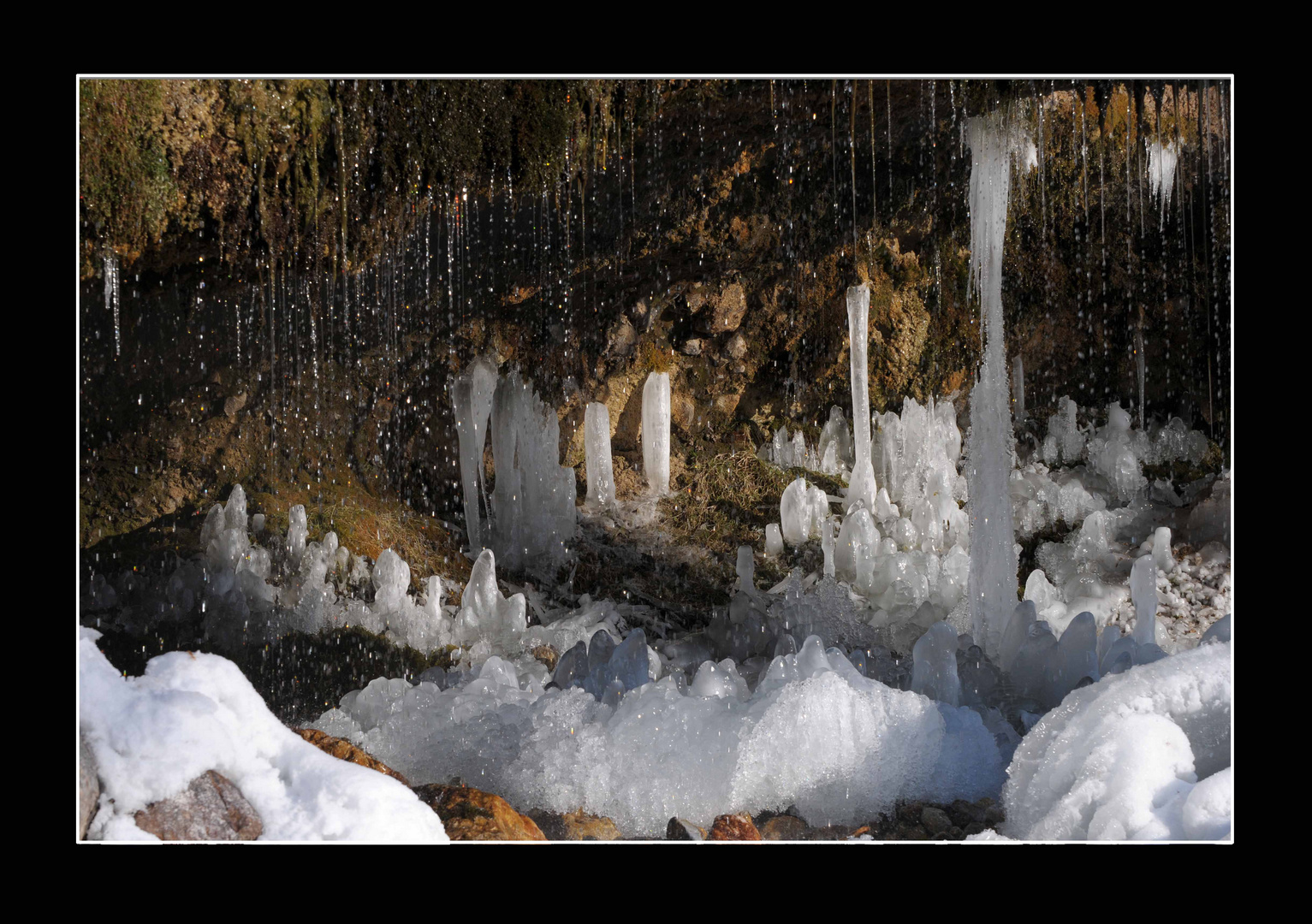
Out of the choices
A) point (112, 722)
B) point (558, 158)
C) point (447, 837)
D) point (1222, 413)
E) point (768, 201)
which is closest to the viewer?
point (112, 722)

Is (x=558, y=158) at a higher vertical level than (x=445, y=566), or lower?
higher

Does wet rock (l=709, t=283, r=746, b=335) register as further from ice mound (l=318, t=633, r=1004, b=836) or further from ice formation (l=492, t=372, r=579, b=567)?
ice mound (l=318, t=633, r=1004, b=836)

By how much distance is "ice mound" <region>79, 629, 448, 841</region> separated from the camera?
11.0 feet

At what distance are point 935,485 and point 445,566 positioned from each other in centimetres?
288

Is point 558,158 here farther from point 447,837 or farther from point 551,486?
point 447,837

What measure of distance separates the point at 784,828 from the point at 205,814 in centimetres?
193

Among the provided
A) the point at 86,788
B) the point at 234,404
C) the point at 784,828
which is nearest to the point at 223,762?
the point at 86,788

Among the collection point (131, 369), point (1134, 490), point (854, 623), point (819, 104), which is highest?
point (819, 104)

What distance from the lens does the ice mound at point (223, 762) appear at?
11.0 ft

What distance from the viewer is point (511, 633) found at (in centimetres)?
571

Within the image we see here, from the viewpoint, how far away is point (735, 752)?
13.2 ft

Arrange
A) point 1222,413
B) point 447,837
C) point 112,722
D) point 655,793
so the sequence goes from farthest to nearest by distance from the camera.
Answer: point 1222,413, point 655,793, point 447,837, point 112,722

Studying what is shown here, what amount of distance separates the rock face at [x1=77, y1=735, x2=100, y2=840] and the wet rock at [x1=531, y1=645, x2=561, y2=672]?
2.33m

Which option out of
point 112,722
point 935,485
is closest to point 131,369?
point 112,722
